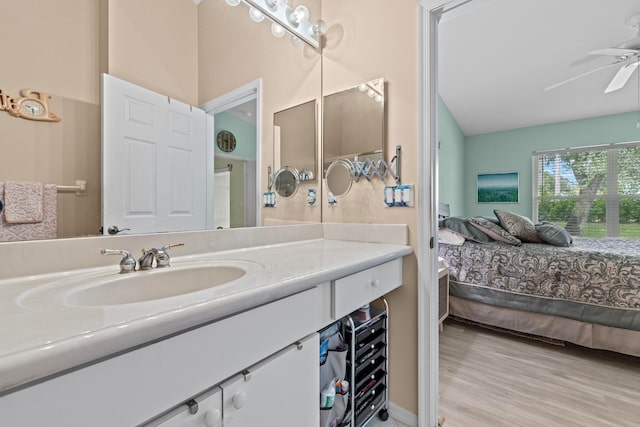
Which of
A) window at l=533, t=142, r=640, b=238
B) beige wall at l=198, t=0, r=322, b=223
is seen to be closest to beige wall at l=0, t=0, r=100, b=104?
beige wall at l=198, t=0, r=322, b=223

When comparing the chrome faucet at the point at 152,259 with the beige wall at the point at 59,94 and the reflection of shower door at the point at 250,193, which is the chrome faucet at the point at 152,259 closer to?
the beige wall at the point at 59,94

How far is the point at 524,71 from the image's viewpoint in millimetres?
3303

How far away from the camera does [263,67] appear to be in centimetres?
155

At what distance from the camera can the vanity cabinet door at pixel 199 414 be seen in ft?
1.77

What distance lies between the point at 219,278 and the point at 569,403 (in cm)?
192

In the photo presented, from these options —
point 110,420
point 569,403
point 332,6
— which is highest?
point 332,6

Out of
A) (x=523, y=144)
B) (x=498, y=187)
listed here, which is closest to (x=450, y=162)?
(x=498, y=187)

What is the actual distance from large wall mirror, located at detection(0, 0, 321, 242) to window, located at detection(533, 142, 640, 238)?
5.29 m

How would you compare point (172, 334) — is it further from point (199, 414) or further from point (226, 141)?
point (226, 141)

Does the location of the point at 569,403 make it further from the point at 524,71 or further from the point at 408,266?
the point at 524,71

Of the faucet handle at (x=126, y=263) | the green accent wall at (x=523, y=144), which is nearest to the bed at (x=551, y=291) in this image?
the green accent wall at (x=523, y=144)

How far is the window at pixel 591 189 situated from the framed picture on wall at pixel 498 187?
0.29 m

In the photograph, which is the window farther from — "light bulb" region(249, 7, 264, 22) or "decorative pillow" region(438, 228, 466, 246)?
"light bulb" region(249, 7, 264, 22)

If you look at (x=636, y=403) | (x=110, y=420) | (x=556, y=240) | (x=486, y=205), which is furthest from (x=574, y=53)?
(x=110, y=420)
